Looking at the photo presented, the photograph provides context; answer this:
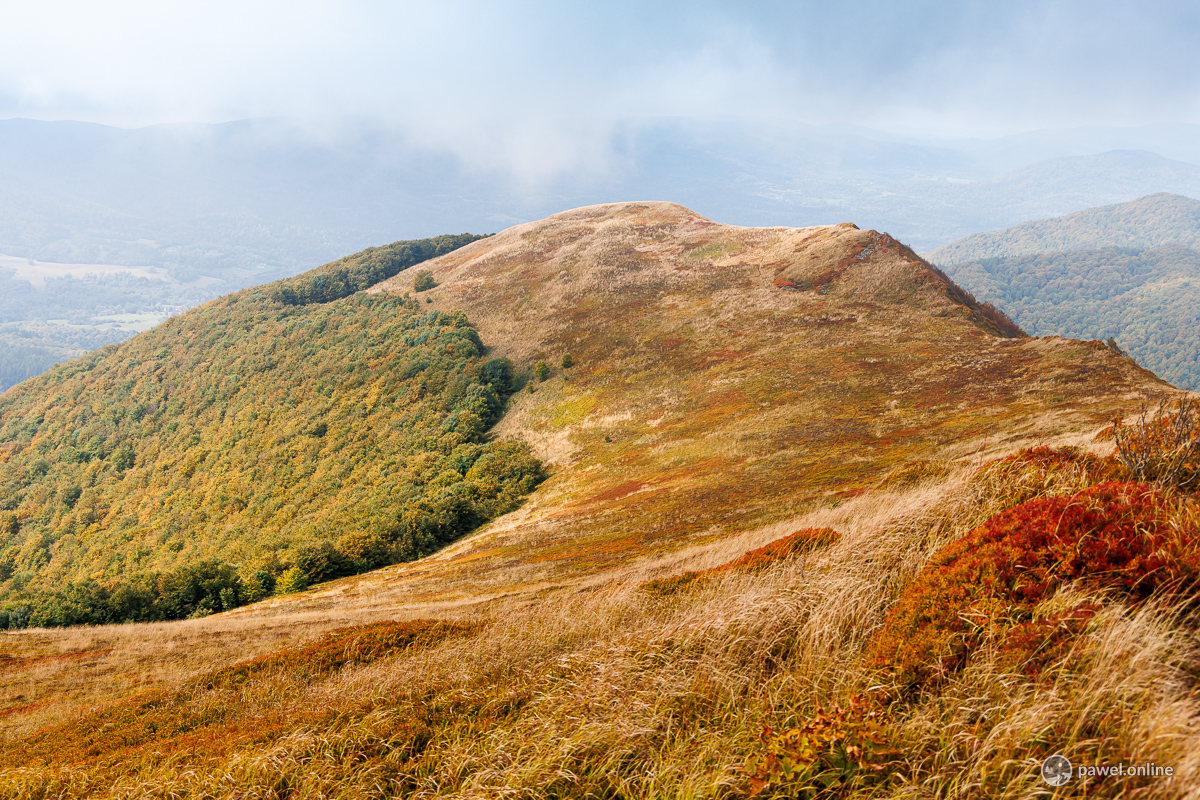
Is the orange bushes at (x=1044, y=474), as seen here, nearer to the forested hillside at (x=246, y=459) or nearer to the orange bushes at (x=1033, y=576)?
the orange bushes at (x=1033, y=576)

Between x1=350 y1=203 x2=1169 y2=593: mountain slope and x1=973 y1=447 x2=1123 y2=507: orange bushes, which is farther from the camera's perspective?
x1=350 y1=203 x2=1169 y2=593: mountain slope

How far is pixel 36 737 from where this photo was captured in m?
10.5

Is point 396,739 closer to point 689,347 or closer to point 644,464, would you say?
point 644,464

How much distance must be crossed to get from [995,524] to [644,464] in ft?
84.3

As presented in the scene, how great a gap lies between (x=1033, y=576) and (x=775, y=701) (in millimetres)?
2886

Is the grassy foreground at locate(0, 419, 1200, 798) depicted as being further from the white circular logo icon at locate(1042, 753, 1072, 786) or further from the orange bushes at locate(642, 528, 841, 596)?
the orange bushes at locate(642, 528, 841, 596)

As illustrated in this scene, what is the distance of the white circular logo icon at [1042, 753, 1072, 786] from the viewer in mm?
3504

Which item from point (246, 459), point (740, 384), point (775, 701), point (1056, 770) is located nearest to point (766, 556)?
point (775, 701)

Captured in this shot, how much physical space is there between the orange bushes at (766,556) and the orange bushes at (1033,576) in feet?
14.6

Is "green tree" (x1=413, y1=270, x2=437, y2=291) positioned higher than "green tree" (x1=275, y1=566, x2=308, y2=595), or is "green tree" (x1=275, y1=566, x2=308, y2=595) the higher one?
"green tree" (x1=413, y1=270, x2=437, y2=291)

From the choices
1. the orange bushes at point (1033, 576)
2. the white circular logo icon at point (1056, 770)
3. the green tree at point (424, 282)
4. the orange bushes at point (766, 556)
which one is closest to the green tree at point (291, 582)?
the orange bushes at point (766, 556)

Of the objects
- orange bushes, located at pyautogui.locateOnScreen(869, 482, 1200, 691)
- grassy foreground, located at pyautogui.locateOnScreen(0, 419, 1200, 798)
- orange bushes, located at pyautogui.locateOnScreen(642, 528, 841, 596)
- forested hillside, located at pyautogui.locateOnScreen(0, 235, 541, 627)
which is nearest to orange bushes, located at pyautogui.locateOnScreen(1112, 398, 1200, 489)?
grassy foreground, located at pyautogui.locateOnScreen(0, 419, 1200, 798)

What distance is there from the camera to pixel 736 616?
691cm

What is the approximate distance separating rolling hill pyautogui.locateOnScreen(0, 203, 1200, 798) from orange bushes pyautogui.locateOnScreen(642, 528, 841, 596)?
98mm
